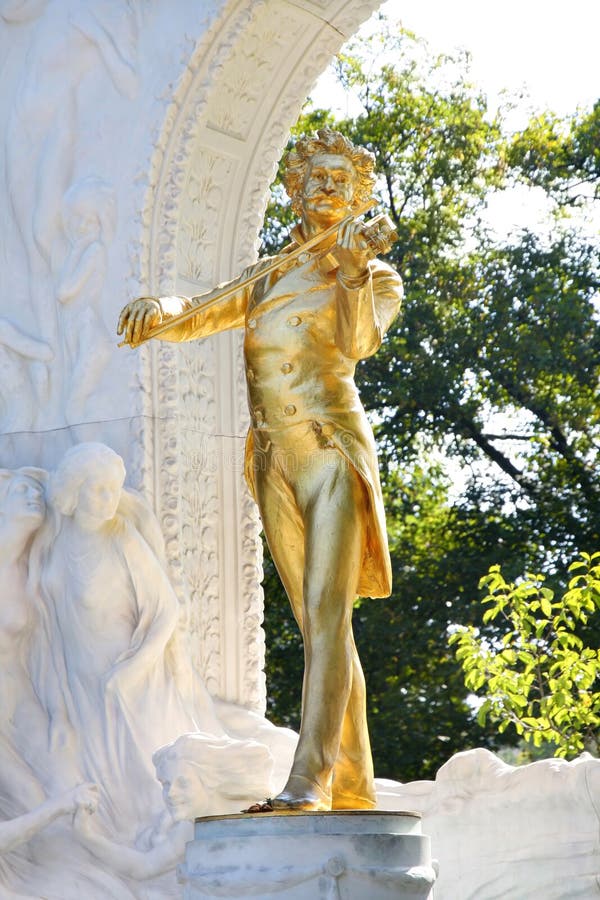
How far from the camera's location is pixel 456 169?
14188 millimetres

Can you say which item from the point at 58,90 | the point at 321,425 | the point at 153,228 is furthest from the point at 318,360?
the point at 58,90

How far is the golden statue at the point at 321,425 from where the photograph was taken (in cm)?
462

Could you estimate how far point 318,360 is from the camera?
4.86 meters

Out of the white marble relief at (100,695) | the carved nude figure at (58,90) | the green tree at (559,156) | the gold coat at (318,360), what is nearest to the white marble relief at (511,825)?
the white marble relief at (100,695)

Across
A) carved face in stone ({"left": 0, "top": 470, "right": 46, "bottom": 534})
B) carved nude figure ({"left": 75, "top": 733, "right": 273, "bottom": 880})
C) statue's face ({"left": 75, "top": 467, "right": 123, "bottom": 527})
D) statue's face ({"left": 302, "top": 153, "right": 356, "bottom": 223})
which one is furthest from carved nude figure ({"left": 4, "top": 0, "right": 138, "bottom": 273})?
statue's face ({"left": 302, "top": 153, "right": 356, "bottom": 223})

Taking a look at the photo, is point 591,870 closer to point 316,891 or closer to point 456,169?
point 316,891

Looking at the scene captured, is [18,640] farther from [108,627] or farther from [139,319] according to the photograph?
[139,319]

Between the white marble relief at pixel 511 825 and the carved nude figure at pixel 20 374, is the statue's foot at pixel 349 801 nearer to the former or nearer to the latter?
the white marble relief at pixel 511 825

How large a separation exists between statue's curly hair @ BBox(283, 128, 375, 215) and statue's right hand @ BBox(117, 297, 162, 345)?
1.66ft

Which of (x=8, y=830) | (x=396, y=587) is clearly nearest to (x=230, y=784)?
(x=8, y=830)

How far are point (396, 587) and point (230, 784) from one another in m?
7.39

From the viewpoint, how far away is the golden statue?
462cm

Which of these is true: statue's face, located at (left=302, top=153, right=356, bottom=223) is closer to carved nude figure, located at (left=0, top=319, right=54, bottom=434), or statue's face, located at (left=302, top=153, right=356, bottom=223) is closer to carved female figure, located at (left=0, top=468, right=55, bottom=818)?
carved female figure, located at (left=0, top=468, right=55, bottom=818)

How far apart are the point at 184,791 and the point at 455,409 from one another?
25.6 ft
